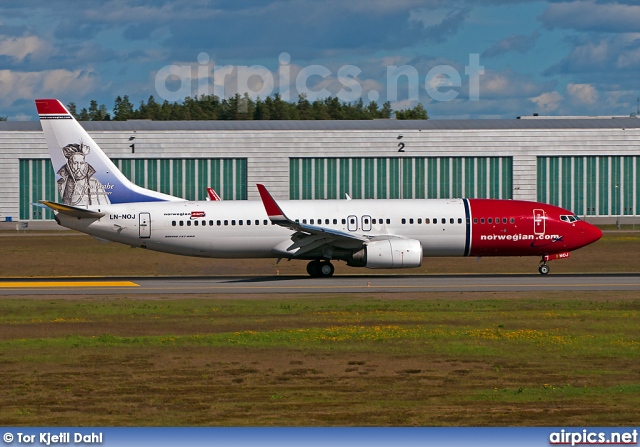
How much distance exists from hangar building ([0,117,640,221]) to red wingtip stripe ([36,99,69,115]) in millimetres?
44578

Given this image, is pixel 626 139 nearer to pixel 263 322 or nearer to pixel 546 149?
pixel 546 149

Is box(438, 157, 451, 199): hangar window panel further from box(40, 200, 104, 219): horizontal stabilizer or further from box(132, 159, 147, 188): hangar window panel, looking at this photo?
box(40, 200, 104, 219): horizontal stabilizer

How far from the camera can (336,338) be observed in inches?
1069

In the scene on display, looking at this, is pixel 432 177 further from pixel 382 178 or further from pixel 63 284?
pixel 63 284

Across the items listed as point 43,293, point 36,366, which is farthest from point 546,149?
point 36,366

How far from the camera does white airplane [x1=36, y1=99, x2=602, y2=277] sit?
47.6 m

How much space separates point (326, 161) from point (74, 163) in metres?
47.3

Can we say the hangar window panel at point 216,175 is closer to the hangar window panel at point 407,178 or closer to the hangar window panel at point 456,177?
the hangar window panel at point 407,178

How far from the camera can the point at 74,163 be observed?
157 feet

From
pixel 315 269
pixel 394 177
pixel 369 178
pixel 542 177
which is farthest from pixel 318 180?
pixel 315 269

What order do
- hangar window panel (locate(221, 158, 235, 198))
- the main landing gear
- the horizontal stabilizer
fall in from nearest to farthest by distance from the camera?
the horizontal stabilizer < the main landing gear < hangar window panel (locate(221, 158, 235, 198))

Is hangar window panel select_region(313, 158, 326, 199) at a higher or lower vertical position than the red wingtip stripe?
lower

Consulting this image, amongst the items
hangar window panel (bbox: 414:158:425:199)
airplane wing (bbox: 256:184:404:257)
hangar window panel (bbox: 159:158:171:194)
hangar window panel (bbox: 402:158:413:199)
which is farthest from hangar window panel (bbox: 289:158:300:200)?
airplane wing (bbox: 256:184:404:257)

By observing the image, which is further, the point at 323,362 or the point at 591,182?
the point at 591,182
